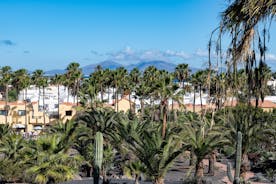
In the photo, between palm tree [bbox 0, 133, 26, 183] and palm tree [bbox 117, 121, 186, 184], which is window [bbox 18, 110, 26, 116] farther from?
palm tree [bbox 117, 121, 186, 184]

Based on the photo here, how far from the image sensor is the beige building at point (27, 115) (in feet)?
239

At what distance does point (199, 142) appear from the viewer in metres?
25.1

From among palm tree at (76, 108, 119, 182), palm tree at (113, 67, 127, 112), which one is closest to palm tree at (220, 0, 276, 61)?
palm tree at (76, 108, 119, 182)

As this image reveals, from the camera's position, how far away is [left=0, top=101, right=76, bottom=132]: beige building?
239 ft

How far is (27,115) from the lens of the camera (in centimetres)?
7475

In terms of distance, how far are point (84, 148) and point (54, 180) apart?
987cm

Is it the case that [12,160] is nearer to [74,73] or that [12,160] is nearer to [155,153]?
[155,153]

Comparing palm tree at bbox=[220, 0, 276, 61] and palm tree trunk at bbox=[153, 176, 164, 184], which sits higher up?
palm tree at bbox=[220, 0, 276, 61]

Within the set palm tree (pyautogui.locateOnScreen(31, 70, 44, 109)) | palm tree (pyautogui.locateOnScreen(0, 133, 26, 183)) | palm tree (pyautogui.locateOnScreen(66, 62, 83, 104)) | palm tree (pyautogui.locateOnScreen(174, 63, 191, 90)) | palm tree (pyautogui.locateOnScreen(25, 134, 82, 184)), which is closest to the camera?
palm tree (pyautogui.locateOnScreen(25, 134, 82, 184))

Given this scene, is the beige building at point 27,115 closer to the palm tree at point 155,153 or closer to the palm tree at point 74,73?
the palm tree at point 74,73

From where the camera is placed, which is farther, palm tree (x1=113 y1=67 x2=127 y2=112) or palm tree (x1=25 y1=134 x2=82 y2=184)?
palm tree (x1=113 y1=67 x2=127 y2=112)

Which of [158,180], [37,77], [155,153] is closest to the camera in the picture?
[155,153]

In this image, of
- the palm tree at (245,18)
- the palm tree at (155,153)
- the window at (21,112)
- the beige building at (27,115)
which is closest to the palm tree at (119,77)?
the beige building at (27,115)

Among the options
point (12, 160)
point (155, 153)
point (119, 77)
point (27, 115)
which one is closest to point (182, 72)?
point (119, 77)
